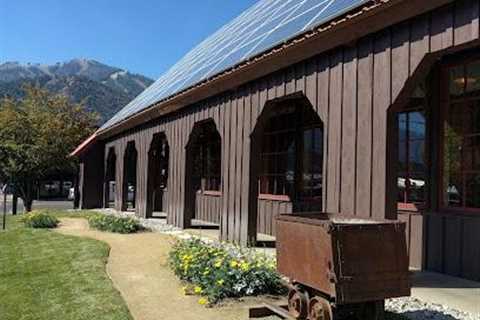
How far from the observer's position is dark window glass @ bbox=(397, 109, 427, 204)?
9.54 metres

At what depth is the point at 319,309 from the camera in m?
5.81

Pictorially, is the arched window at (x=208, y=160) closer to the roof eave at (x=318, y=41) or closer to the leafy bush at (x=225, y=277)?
the roof eave at (x=318, y=41)

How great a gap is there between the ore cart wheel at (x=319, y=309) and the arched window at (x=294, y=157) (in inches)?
265

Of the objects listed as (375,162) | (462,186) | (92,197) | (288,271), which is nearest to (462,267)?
(462,186)

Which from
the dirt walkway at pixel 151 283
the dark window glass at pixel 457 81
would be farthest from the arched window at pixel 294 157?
the dark window glass at pixel 457 81

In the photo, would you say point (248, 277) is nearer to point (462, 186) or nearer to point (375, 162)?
point (375, 162)

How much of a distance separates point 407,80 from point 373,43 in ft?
3.08

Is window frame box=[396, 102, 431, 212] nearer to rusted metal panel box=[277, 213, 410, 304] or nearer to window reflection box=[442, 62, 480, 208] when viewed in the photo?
window reflection box=[442, 62, 480, 208]

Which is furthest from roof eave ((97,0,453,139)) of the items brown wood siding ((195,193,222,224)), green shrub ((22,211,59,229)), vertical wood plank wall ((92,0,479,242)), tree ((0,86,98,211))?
tree ((0,86,98,211))

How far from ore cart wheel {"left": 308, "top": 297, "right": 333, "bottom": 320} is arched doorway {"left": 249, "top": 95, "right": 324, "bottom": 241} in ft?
20.0

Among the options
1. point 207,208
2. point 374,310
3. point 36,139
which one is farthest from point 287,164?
point 36,139

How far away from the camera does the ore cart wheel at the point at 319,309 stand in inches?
225

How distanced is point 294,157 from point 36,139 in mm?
19354

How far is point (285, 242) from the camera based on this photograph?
21.0ft
